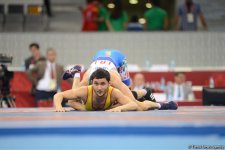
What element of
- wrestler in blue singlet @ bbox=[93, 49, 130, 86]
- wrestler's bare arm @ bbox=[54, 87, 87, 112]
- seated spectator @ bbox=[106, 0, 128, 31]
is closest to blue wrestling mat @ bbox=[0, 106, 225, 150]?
wrestler's bare arm @ bbox=[54, 87, 87, 112]

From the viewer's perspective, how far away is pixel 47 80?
936cm

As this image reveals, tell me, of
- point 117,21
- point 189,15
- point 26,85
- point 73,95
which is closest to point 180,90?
point 189,15

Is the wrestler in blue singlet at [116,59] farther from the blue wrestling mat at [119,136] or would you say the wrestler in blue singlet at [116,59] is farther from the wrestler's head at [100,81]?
the blue wrestling mat at [119,136]

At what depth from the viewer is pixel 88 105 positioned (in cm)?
629

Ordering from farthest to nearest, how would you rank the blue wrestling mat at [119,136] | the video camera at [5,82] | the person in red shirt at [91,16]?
the person in red shirt at [91,16]
the video camera at [5,82]
the blue wrestling mat at [119,136]

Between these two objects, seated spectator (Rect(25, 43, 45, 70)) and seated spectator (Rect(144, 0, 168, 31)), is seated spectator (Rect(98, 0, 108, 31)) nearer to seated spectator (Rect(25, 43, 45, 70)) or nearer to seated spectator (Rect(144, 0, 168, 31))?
seated spectator (Rect(144, 0, 168, 31))

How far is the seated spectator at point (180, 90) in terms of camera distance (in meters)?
9.87

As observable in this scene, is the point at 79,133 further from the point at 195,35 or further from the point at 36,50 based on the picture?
the point at 195,35

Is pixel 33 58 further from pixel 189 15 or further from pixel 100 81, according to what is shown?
pixel 100 81

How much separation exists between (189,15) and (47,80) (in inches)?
161

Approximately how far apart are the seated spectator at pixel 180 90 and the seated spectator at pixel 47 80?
2.04 m

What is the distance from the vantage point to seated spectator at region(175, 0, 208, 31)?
12.0 m

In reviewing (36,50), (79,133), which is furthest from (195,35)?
(79,133)

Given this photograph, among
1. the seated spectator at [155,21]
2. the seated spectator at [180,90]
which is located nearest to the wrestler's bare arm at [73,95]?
the seated spectator at [180,90]
